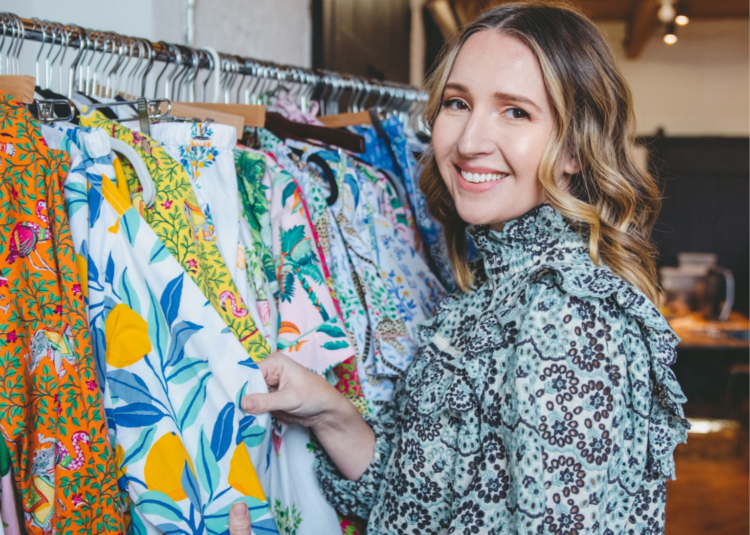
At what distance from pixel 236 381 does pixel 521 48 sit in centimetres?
60

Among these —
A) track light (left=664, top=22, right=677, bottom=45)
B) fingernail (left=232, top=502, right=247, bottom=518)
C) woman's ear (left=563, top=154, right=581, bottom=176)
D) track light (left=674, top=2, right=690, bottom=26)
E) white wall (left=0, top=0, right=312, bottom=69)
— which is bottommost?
fingernail (left=232, top=502, right=247, bottom=518)

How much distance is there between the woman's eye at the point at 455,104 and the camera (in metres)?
0.99

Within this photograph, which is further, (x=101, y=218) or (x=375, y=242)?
(x=375, y=242)

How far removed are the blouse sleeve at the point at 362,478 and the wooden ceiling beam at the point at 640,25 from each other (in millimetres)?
4624

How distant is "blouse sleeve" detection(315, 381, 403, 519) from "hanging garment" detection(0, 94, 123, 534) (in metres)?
0.37

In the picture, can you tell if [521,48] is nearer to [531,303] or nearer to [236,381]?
[531,303]

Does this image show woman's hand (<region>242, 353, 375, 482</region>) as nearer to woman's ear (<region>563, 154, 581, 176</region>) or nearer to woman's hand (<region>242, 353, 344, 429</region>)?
woman's hand (<region>242, 353, 344, 429</region>)

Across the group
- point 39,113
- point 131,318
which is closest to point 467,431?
point 131,318

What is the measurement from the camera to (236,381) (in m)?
0.80

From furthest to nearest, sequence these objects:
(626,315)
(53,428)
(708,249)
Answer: (708,249) → (626,315) → (53,428)

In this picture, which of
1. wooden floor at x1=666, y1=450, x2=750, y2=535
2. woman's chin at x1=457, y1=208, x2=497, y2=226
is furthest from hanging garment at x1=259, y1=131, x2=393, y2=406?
wooden floor at x1=666, y1=450, x2=750, y2=535

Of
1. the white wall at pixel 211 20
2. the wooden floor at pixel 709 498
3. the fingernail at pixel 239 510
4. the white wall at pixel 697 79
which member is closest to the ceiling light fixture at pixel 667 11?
the white wall at pixel 697 79

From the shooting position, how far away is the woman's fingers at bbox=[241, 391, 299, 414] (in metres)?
0.80

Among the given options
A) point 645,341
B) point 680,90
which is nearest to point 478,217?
point 645,341
